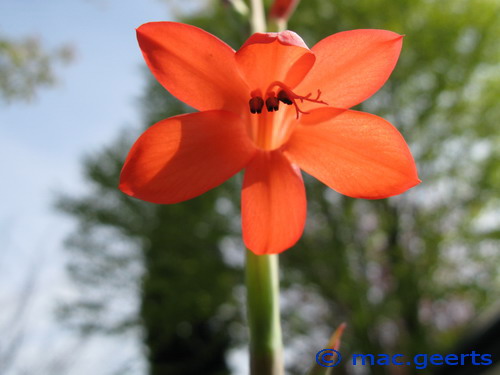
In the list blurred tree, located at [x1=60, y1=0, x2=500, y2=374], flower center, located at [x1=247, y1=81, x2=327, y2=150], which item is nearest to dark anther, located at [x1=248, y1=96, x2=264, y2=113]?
flower center, located at [x1=247, y1=81, x2=327, y2=150]

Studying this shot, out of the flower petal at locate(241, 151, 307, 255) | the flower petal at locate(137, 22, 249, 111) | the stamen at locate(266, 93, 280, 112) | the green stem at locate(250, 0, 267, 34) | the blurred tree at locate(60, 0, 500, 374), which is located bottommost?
the flower petal at locate(241, 151, 307, 255)

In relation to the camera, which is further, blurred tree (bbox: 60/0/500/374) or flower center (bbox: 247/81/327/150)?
blurred tree (bbox: 60/0/500/374)

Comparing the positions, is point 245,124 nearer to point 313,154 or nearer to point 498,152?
point 313,154

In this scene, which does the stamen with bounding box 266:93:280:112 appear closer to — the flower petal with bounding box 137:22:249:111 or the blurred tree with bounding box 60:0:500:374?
the flower petal with bounding box 137:22:249:111

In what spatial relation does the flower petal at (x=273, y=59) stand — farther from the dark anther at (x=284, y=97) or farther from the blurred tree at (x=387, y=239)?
the blurred tree at (x=387, y=239)

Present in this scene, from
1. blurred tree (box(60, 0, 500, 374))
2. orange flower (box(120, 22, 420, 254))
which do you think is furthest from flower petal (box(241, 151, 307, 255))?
A: blurred tree (box(60, 0, 500, 374))

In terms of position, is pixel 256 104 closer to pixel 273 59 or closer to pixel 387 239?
pixel 273 59

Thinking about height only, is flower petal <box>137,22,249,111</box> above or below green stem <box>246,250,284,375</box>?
above
